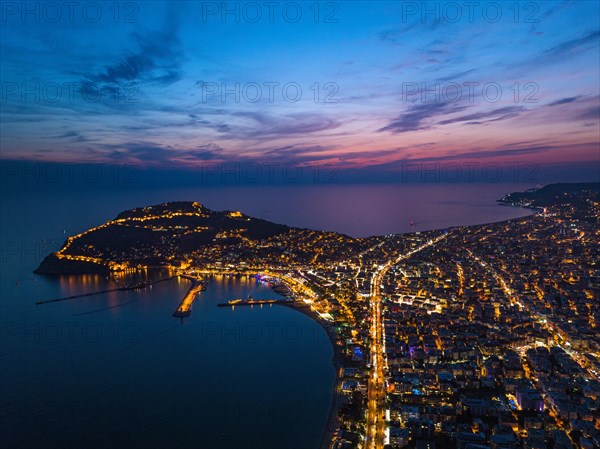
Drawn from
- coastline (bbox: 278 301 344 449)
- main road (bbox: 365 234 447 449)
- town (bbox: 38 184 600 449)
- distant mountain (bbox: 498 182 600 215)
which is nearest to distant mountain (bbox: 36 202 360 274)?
town (bbox: 38 184 600 449)

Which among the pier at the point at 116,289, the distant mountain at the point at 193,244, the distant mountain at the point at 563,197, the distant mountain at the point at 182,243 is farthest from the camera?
the distant mountain at the point at 563,197

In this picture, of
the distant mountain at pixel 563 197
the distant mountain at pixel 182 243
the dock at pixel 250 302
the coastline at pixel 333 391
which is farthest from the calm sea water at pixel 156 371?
the distant mountain at pixel 563 197

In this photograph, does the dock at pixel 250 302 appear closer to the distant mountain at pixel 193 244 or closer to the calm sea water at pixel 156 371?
the calm sea water at pixel 156 371

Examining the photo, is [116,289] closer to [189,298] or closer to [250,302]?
[189,298]

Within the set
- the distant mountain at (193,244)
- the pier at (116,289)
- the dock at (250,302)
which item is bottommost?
the dock at (250,302)

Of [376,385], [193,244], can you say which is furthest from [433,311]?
[193,244]

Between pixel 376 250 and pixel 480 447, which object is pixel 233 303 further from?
pixel 376 250

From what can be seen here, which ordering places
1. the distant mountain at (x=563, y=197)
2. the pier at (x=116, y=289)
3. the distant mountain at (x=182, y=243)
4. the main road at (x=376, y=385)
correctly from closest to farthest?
the main road at (x=376, y=385) < the pier at (x=116, y=289) < the distant mountain at (x=182, y=243) < the distant mountain at (x=563, y=197)

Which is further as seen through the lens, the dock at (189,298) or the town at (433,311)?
the dock at (189,298)

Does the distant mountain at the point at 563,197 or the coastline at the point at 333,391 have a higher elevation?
the distant mountain at the point at 563,197
